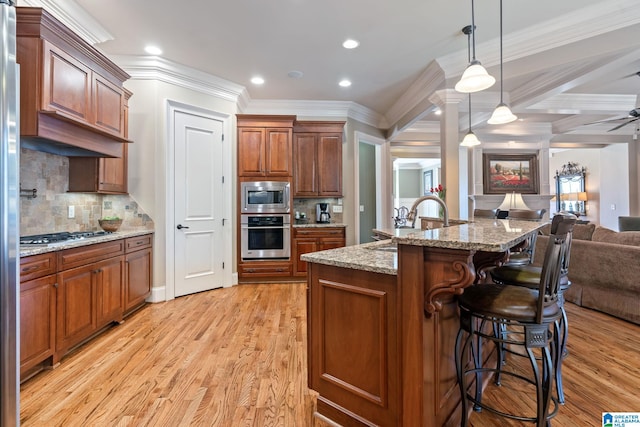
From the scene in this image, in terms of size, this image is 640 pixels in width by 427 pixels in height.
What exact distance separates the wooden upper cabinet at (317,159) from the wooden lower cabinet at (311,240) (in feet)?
2.10

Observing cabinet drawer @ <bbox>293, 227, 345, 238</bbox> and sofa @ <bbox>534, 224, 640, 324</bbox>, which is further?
cabinet drawer @ <bbox>293, 227, 345, 238</bbox>

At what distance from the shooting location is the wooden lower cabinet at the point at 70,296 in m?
1.99

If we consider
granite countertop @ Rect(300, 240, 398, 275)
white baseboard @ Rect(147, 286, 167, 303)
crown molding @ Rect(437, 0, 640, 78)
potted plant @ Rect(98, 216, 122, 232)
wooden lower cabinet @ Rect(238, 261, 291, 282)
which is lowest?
white baseboard @ Rect(147, 286, 167, 303)

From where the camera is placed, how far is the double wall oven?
4.68m

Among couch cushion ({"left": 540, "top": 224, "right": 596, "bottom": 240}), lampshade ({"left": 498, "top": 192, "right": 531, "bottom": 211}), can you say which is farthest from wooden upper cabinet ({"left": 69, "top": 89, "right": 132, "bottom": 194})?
lampshade ({"left": 498, "top": 192, "right": 531, "bottom": 211})

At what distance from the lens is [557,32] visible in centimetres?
308

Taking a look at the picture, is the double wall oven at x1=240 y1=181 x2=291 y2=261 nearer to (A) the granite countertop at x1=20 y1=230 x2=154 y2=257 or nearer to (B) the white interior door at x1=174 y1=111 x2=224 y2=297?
(B) the white interior door at x1=174 y1=111 x2=224 y2=297

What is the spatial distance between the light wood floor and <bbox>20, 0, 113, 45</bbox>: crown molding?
2.86 m

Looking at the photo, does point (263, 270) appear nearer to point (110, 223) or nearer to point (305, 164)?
point (305, 164)

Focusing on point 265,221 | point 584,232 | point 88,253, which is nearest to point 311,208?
point 265,221

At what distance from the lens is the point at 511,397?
6.08 feet

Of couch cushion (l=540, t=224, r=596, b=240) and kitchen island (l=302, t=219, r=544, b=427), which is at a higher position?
couch cushion (l=540, t=224, r=596, b=240)

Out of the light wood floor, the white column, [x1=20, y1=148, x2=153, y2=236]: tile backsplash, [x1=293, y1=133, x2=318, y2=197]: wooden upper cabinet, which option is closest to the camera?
the light wood floor

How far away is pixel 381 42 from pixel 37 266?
12.0 feet
